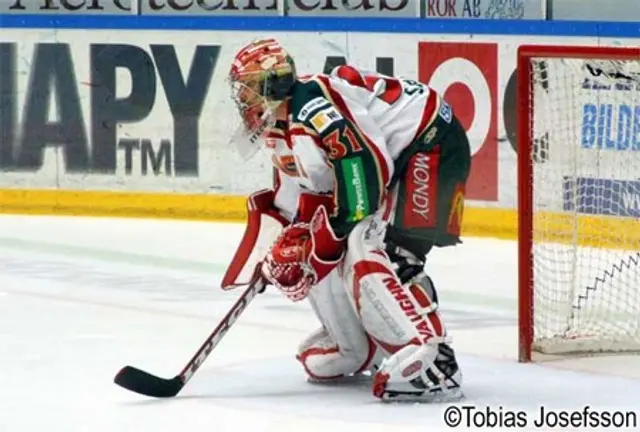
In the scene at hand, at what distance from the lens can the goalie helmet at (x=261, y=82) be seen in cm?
445

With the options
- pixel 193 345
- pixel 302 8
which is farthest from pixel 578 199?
pixel 302 8

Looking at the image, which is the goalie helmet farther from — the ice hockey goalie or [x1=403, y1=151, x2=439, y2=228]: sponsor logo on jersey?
[x1=403, y1=151, x2=439, y2=228]: sponsor logo on jersey

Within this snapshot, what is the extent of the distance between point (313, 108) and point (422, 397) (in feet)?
2.41

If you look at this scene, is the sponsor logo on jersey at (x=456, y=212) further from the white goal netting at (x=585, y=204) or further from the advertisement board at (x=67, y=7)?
the advertisement board at (x=67, y=7)

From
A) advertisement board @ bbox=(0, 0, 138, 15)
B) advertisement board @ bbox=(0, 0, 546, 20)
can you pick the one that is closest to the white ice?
advertisement board @ bbox=(0, 0, 546, 20)

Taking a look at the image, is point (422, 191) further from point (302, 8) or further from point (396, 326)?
point (302, 8)

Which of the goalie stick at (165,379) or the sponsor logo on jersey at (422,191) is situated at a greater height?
the sponsor logo on jersey at (422,191)

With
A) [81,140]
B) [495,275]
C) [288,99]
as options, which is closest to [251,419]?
[288,99]

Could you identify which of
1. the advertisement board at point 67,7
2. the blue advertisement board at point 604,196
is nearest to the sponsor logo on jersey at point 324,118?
the blue advertisement board at point 604,196

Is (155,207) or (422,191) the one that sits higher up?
(422,191)

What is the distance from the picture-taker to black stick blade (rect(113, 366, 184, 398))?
454cm

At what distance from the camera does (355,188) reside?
14.2 feet

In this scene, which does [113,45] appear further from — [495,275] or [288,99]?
[288,99]

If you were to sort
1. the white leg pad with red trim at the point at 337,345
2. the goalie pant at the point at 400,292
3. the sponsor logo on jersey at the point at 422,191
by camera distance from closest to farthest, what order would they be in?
1. the goalie pant at the point at 400,292
2. the sponsor logo on jersey at the point at 422,191
3. the white leg pad with red trim at the point at 337,345
